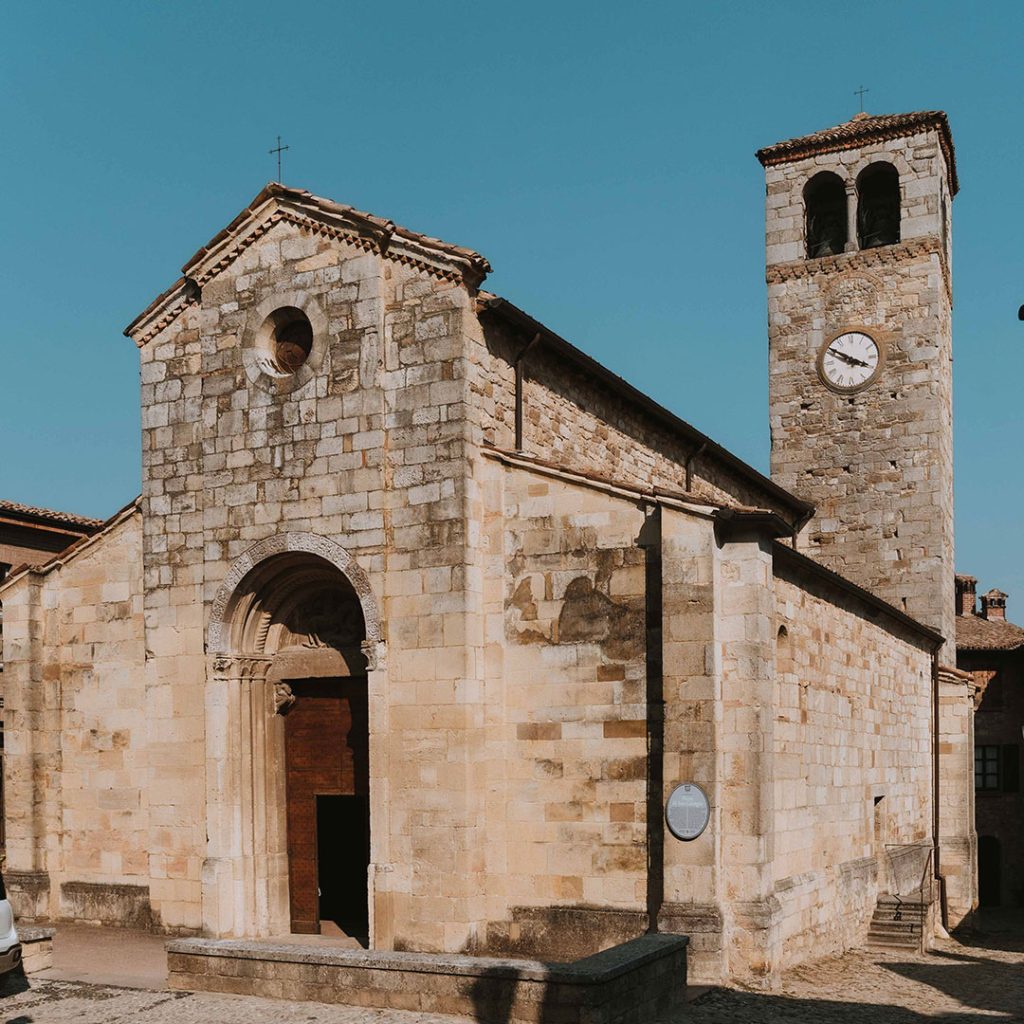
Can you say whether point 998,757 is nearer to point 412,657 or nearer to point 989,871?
point 989,871

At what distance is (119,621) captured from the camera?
16.1 m

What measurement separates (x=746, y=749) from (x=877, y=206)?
17.2 metres

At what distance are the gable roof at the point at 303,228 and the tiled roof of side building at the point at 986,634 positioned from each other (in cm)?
2495

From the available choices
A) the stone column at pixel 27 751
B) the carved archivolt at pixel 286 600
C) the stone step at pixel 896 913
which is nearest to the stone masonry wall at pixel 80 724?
the stone column at pixel 27 751

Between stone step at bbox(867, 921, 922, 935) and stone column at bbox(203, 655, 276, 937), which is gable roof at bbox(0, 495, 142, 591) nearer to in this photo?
stone column at bbox(203, 655, 276, 937)

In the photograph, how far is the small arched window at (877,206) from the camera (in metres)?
25.5

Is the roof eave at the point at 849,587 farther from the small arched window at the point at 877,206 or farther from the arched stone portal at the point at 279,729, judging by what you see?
the small arched window at the point at 877,206

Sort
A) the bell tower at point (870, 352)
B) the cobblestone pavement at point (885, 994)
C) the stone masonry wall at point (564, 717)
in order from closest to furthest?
the cobblestone pavement at point (885, 994), the stone masonry wall at point (564, 717), the bell tower at point (870, 352)

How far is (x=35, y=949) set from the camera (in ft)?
41.5

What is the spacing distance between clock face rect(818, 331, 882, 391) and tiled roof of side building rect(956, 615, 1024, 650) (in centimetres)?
1223

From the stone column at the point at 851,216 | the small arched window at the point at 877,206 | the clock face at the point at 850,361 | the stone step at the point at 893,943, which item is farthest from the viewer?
the small arched window at the point at 877,206

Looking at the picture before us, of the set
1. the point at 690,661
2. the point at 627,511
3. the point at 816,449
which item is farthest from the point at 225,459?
the point at 816,449

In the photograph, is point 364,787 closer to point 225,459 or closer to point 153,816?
point 153,816

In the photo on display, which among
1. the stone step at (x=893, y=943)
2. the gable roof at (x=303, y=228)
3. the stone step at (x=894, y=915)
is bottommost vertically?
the stone step at (x=893, y=943)
